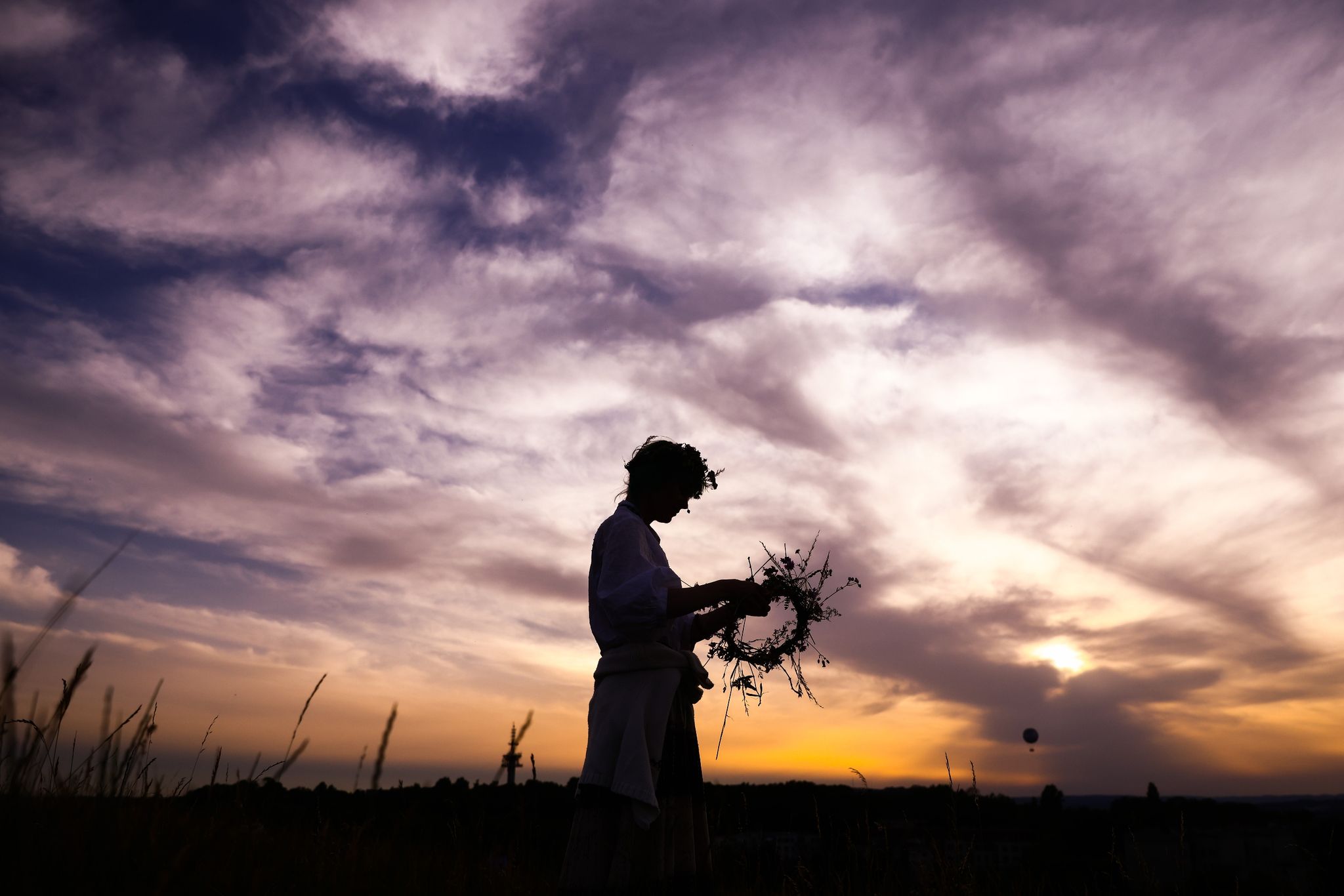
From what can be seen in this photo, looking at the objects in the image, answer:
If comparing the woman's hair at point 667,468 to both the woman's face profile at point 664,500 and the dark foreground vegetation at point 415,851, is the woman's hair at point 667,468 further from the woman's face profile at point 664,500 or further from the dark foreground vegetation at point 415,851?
the dark foreground vegetation at point 415,851

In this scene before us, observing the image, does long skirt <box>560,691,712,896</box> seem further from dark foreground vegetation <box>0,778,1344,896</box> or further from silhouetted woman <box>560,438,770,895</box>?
dark foreground vegetation <box>0,778,1344,896</box>

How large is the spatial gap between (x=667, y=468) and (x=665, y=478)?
5cm

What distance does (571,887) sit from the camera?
305 centimetres

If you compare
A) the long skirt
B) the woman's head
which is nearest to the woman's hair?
the woman's head

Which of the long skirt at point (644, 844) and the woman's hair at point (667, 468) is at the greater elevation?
the woman's hair at point (667, 468)

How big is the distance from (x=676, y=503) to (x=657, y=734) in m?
1.00

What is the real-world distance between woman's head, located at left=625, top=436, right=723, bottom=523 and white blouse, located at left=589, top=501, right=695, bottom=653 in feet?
0.31

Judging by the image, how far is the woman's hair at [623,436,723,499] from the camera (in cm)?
367

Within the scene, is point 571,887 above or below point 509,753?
below

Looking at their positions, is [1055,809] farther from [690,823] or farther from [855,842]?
[690,823]

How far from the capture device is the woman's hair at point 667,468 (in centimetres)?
367

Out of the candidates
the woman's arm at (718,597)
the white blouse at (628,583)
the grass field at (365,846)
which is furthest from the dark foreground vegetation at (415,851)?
the woman's arm at (718,597)

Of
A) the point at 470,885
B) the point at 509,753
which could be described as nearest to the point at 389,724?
the point at 509,753

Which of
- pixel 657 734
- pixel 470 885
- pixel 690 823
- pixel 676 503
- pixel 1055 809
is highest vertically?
pixel 1055 809
